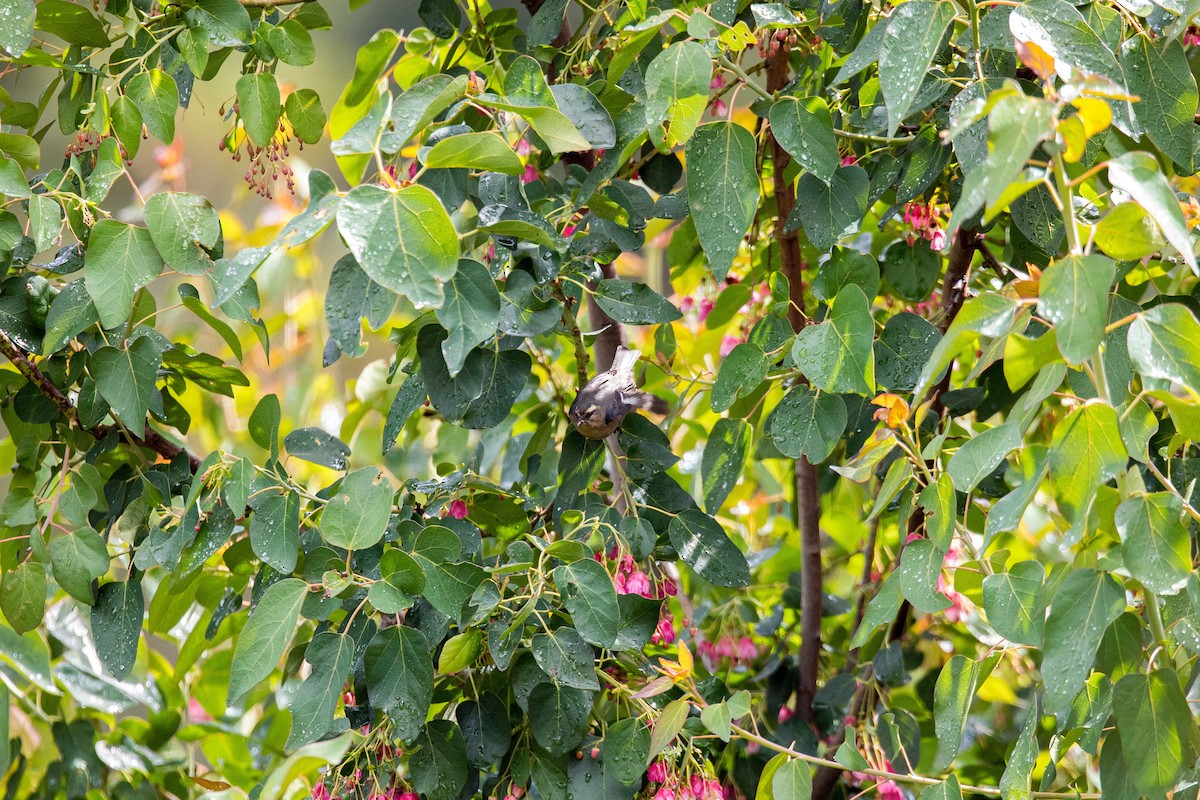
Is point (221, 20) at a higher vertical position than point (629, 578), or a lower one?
higher

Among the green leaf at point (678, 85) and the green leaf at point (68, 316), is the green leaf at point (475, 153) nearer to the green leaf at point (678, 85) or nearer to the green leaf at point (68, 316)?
the green leaf at point (678, 85)

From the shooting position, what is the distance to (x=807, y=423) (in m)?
0.66

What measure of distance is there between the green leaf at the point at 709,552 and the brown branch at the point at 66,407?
1.15 feet

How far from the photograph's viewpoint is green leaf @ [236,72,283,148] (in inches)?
26.8

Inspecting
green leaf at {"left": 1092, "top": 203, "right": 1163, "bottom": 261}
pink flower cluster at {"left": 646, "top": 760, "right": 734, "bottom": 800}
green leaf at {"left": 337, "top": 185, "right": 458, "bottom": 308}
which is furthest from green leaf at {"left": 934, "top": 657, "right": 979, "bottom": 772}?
green leaf at {"left": 337, "top": 185, "right": 458, "bottom": 308}

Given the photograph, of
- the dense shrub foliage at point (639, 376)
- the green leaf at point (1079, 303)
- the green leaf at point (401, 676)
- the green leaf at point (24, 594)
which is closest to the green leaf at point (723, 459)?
the dense shrub foliage at point (639, 376)

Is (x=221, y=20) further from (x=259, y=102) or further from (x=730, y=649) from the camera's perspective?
(x=730, y=649)

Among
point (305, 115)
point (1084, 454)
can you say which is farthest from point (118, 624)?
point (1084, 454)

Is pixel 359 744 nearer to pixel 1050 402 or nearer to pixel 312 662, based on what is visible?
pixel 312 662

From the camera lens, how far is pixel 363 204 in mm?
469


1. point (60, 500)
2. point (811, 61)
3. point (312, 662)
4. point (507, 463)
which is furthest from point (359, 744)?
point (811, 61)

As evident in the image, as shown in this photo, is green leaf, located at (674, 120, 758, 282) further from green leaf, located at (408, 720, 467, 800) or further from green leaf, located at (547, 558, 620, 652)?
green leaf, located at (408, 720, 467, 800)

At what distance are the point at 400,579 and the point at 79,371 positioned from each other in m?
0.29

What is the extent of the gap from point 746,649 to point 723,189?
50 centimetres
